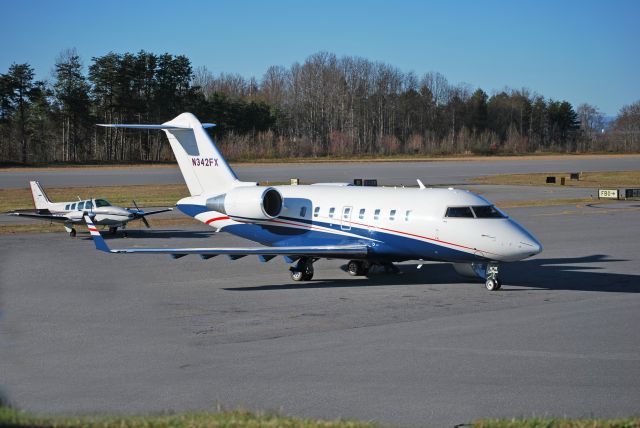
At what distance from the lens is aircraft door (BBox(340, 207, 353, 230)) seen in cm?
2170

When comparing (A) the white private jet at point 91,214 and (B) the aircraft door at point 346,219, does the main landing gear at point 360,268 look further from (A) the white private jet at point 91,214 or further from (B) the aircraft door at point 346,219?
(A) the white private jet at point 91,214

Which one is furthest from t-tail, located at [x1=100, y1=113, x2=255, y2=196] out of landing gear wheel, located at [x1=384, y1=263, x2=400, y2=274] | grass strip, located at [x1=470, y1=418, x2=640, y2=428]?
grass strip, located at [x1=470, y1=418, x2=640, y2=428]

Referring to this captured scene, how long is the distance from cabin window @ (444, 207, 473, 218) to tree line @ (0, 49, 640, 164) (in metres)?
78.8

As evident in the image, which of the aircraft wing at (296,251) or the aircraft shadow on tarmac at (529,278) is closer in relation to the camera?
the aircraft wing at (296,251)

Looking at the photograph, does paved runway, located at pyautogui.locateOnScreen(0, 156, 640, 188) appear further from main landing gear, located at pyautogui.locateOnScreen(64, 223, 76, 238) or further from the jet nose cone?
the jet nose cone

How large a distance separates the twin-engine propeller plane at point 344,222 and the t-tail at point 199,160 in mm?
31

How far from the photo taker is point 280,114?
12938 centimetres

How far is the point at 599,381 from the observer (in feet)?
39.0

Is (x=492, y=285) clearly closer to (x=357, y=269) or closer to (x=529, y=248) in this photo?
(x=529, y=248)

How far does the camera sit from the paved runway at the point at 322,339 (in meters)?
10.9

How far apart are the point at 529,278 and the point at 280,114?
359 feet

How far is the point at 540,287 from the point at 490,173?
189ft

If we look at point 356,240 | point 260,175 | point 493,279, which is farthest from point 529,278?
point 260,175

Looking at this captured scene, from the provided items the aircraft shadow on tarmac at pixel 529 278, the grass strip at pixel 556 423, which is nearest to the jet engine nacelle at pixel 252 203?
the aircraft shadow on tarmac at pixel 529 278
